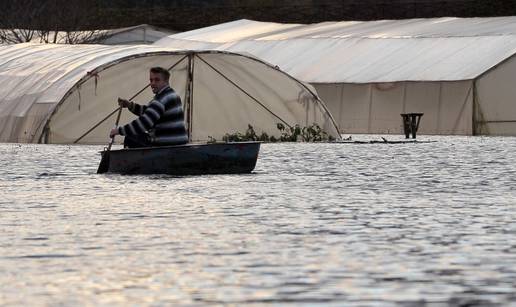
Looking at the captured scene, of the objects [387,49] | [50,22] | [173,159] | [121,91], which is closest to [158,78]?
[173,159]

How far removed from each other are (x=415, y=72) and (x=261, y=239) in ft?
136

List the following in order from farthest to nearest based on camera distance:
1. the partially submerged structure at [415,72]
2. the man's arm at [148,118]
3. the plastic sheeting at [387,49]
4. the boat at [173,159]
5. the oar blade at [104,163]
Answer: the plastic sheeting at [387,49] < the partially submerged structure at [415,72] < the oar blade at [104,163] < the man's arm at [148,118] < the boat at [173,159]

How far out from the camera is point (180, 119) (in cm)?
2794

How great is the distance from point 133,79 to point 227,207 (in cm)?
2736

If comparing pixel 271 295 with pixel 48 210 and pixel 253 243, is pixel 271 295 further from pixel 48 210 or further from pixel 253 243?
pixel 48 210

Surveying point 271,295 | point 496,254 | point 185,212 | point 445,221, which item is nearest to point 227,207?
point 185,212

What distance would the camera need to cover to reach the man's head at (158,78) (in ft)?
89.9

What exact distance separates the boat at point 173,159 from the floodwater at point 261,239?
0.34 m

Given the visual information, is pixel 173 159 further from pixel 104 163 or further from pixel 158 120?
pixel 104 163

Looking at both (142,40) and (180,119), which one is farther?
(142,40)

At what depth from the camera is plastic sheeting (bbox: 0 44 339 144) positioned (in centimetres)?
4522

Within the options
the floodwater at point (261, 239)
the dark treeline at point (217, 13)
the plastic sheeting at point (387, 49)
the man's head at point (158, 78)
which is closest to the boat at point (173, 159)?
the floodwater at point (261, 239)

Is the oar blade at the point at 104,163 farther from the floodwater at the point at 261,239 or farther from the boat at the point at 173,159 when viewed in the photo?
the floodwater at the point at 261,239

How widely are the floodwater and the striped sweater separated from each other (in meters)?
1.00
